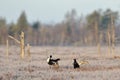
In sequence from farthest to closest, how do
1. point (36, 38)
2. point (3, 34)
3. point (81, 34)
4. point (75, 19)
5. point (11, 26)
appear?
point (75, 19)
point (81, 34)
point (36, 38)
point (11, 26)
point (3, 34)

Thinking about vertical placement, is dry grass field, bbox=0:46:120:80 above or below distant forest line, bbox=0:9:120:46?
below

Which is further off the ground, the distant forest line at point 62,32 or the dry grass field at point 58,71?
the distant forest line at point 62,32

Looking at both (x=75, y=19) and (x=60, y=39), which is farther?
(x=75, y=19)

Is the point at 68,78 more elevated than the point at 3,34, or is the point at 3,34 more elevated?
the point at 3,34

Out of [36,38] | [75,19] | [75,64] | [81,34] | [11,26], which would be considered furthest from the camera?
[75,19]

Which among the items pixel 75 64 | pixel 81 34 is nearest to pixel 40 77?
pixel 75 64

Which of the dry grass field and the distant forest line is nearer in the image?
the dry grass field

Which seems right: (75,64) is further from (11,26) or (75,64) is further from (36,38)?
(36,38)

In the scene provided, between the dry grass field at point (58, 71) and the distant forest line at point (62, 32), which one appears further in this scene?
the distant forest line at point (62, 32)

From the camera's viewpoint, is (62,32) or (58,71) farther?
(62,32)

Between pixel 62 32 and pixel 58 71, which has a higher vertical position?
pixel 62 32

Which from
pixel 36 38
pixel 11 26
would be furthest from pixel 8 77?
pixel 36 38

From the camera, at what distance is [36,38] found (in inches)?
4828

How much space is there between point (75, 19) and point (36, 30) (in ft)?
111
